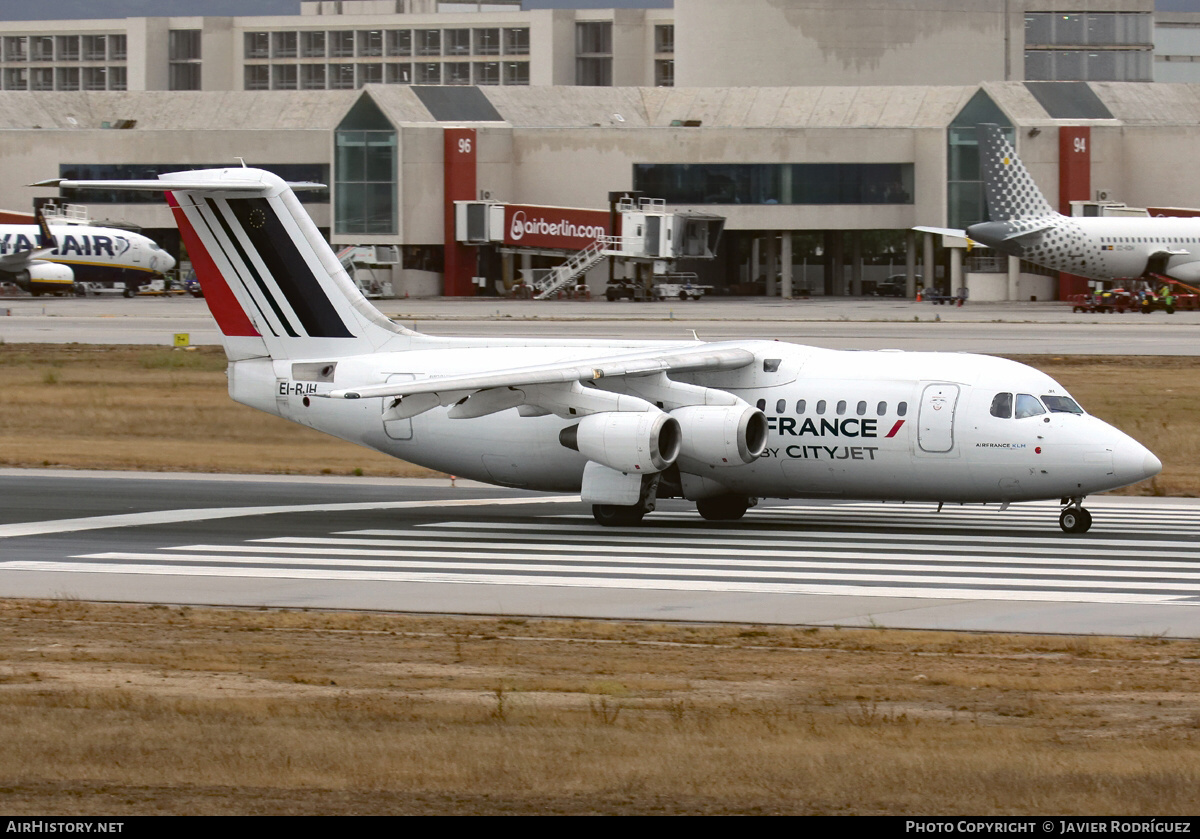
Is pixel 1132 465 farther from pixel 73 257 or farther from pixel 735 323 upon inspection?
pixel 73 257

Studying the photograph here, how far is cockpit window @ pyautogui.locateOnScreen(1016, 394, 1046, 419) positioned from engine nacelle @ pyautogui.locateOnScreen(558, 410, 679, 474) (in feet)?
17.7

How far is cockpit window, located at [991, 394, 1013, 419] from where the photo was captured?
2703 centimetres

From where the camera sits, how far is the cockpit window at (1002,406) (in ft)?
88.7

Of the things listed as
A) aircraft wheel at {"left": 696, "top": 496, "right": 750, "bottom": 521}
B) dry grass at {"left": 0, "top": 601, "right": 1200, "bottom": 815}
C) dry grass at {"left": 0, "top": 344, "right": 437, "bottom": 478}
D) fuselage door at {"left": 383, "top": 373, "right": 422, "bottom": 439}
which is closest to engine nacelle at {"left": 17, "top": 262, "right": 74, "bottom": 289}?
dry grass at {"left": 0, "top": 344, "right": 437, "bottom": 478}

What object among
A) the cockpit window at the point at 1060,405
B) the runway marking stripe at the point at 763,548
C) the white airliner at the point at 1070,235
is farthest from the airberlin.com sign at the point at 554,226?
the cockpit window at the point at 1060,405

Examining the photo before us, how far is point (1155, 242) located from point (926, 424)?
6661cm

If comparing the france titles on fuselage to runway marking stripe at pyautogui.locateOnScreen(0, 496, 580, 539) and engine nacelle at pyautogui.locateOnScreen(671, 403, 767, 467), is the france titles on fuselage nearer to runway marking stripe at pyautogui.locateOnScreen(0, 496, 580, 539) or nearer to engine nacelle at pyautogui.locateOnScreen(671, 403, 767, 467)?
runway marking stripe at pyautogui.locateOnScreen(0, 496, 580, 539)

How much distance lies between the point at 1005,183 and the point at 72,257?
54.8 m

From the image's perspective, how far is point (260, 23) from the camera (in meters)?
199

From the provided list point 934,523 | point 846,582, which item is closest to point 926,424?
point 934,523

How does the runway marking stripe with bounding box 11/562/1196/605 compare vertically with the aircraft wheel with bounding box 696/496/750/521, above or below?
below

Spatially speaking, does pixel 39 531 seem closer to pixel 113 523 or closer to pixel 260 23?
pixel 113 523

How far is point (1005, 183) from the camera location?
87.8 m

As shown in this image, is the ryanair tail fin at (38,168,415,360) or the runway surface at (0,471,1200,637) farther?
the ryanair tail fin at (38,168,415,360)
